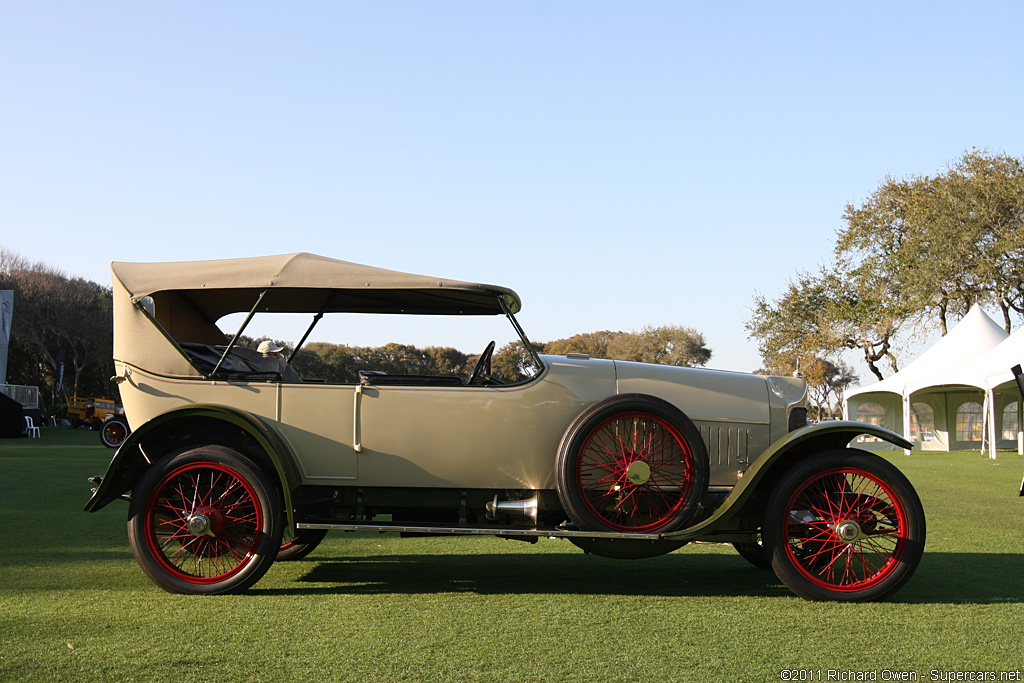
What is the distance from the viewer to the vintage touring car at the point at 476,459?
187 inches

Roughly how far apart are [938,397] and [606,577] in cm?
2866

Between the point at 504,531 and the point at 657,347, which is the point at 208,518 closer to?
the point at 504,531

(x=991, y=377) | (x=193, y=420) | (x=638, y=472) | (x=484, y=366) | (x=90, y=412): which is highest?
(x=991, y=377)

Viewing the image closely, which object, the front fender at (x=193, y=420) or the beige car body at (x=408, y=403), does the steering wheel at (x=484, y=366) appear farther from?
the front fender at (x=193, y=420)

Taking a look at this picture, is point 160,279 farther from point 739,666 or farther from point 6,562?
point 739,666

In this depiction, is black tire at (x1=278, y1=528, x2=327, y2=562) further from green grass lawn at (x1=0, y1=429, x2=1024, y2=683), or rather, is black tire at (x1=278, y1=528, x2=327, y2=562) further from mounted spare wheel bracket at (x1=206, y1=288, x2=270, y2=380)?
mounted spare wheel bracket at (x1=206, y1=288, x2=270, y2=380)

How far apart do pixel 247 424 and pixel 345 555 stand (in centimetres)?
200

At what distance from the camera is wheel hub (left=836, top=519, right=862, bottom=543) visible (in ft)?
15.3

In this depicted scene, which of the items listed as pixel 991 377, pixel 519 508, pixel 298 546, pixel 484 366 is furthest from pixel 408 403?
pixel 991 377

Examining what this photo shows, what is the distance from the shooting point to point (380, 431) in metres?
5.00

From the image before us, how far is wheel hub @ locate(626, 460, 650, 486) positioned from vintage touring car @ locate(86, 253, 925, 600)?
0.01 metres

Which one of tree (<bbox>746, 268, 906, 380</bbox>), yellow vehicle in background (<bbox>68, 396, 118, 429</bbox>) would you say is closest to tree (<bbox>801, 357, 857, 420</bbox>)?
tree (<bbox>746, 268, 906, 380</bbox>)

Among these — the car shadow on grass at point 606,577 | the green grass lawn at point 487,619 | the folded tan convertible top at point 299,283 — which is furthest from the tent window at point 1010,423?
the folded tan convertible top at point 299,283

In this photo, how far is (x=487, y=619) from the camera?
4.22 metres
